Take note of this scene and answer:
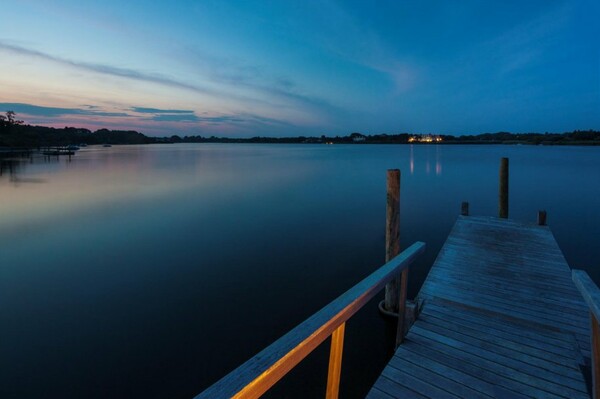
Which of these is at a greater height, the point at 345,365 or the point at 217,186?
the point at 217,186

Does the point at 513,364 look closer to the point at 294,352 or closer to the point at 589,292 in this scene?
the point at 589,292

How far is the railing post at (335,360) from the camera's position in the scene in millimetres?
2211

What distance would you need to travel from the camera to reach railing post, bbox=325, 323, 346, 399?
221 cm

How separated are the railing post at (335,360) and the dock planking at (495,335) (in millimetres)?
1246

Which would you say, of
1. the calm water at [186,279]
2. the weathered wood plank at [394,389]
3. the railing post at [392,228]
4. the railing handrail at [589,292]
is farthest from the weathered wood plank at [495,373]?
the railing post at [392,228]

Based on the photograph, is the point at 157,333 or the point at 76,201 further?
the point at 76,201

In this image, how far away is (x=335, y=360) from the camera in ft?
7.34

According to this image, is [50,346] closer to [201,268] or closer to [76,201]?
[201,268]

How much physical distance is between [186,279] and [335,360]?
7.83 metres

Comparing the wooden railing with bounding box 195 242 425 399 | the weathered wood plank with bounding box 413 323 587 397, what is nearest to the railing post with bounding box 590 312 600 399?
the weathered wood plank with bounding box 413 323 587 397

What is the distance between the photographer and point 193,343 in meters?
6.36

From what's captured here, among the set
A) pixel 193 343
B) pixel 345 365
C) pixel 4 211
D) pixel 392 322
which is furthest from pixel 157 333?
pixel 4 211

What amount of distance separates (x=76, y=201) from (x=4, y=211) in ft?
12.0

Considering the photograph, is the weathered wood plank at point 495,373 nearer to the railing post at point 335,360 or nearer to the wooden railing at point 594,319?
the wooden railing at point 594,319
